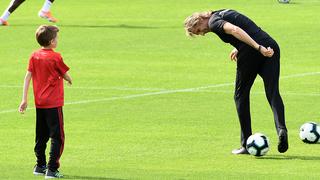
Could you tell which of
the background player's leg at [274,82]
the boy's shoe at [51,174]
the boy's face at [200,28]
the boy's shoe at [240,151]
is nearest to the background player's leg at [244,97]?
the boy's shoe at [240,151]

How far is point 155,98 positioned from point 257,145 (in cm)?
588

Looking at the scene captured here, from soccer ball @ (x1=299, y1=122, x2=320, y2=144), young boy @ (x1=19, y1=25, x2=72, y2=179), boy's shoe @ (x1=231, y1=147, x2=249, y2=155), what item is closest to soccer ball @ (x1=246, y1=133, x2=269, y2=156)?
boy's shoe @ (x1=231, y1=147, x2=249, y2=155)

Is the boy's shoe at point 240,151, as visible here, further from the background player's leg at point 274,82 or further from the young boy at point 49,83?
the young boy at point 49,83

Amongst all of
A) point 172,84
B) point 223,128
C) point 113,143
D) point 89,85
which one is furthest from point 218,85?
point 113,143

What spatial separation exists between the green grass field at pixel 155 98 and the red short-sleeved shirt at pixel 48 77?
0.82m

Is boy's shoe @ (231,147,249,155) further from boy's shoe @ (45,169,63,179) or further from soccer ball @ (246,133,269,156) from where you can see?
boy's shoe @ (45,169,63,179)

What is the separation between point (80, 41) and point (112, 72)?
18.1 feet

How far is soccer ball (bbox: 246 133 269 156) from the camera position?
1405 cm

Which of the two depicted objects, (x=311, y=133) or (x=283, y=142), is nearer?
(x=283, y=142)

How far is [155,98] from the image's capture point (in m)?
19.8

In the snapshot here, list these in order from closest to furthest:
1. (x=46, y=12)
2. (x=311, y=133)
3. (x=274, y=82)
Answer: (x=274, y=82) < (x=311, y=133) < (x=46, y=12)

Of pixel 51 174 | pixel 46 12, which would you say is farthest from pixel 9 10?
pixel 51 174

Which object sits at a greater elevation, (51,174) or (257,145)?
(51,174)

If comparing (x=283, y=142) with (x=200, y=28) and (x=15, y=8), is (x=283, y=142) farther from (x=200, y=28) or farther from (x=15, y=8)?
(x=15, y=8)
